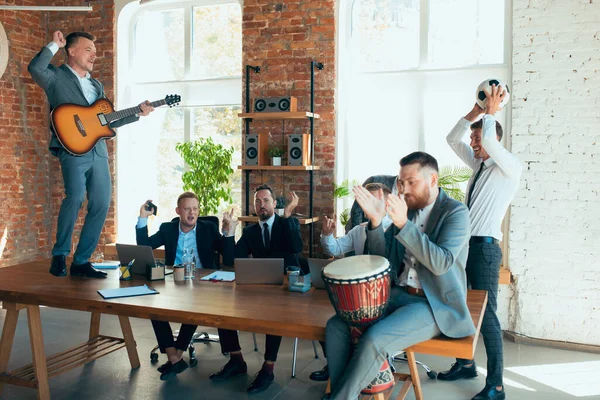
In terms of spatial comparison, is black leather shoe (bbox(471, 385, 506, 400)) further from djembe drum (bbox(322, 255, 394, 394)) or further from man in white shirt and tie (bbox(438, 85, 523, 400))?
djembe drum (bbox(322, 255, 394, 394))

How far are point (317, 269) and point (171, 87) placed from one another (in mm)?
4104

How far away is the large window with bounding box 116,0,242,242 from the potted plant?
2.63ft

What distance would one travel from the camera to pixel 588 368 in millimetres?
4438

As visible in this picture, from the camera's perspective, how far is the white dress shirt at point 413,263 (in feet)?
9.61

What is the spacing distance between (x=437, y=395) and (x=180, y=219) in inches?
87.0

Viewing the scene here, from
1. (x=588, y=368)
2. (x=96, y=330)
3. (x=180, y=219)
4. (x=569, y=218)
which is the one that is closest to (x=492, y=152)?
(x=569, y=218)

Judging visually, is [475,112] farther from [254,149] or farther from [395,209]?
[254,149]

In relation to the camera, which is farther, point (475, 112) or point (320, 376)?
point (475, 112)

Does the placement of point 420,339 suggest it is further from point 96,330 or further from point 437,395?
point 96,330

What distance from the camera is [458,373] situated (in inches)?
163

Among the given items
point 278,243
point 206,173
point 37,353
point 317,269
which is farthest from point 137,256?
point 206,173

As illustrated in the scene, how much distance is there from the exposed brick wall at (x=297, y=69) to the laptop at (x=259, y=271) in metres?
2.30

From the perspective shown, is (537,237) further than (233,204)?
No

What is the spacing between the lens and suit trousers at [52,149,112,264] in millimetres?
3824
